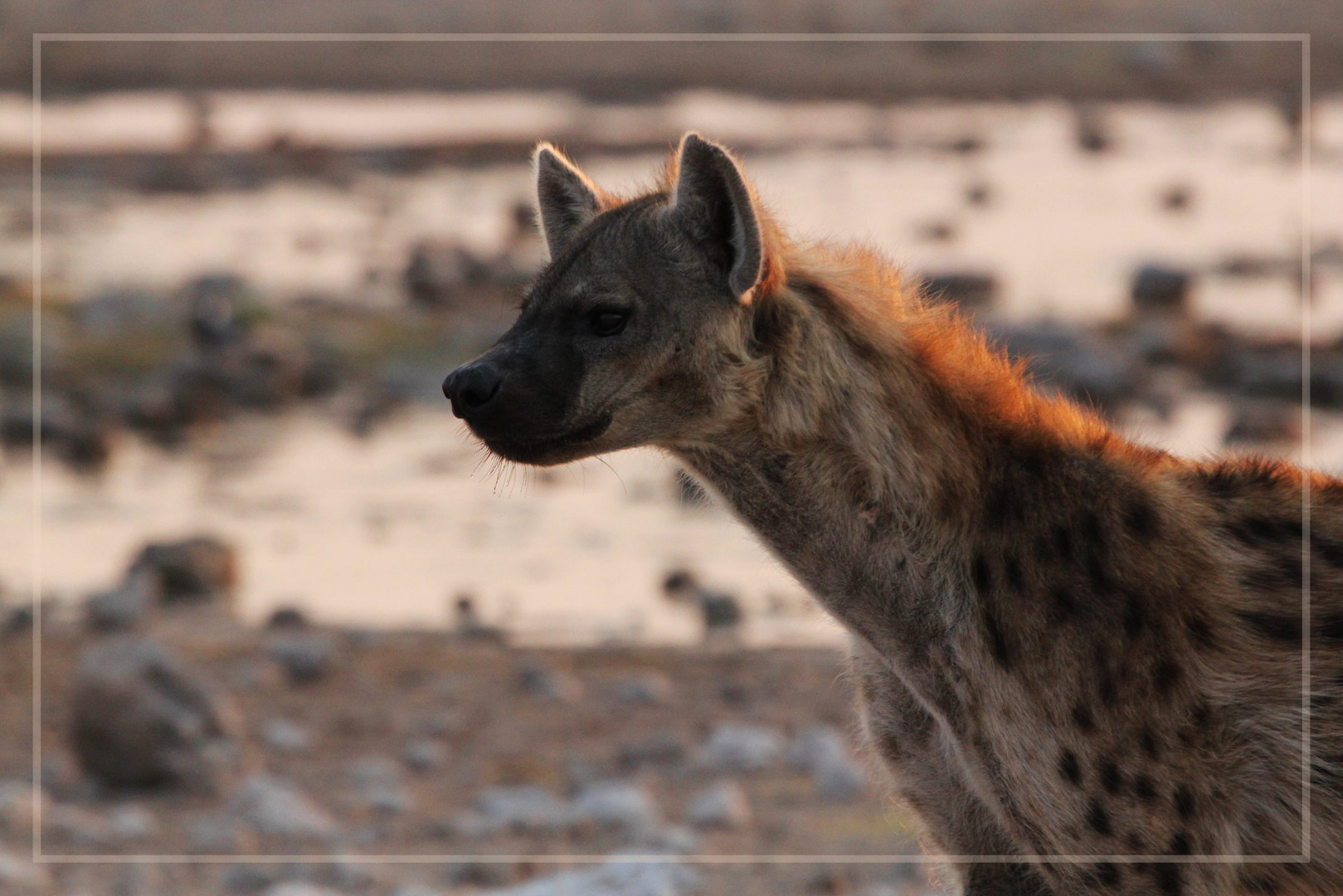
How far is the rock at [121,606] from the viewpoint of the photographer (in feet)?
20.6

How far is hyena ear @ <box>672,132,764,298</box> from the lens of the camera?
2.59 m

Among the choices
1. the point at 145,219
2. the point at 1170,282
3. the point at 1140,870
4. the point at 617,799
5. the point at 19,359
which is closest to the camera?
the point at 1140,870

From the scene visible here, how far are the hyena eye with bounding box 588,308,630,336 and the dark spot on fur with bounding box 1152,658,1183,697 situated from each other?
87 centimetres

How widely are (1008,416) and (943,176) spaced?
9.22 metres

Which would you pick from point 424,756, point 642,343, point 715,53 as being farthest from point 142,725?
point 715,53

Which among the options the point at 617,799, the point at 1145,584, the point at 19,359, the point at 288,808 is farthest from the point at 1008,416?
the point at 19,359

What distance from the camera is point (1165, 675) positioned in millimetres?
2611

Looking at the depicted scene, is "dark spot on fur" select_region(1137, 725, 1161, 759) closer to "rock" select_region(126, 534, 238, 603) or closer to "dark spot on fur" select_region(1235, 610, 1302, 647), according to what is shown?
"dark spot on fur" select_region(1235, 610, 1302, 647)

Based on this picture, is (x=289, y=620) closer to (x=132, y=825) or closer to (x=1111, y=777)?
(x=132, y=825)

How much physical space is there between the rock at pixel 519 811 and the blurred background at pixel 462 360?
2 cm

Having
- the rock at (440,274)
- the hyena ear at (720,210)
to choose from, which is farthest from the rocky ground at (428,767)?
the rock at (440,274)

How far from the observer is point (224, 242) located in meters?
12.2

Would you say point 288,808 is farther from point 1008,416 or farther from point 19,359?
point 19,359

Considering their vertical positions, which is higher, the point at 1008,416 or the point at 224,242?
the point at 1008,416
